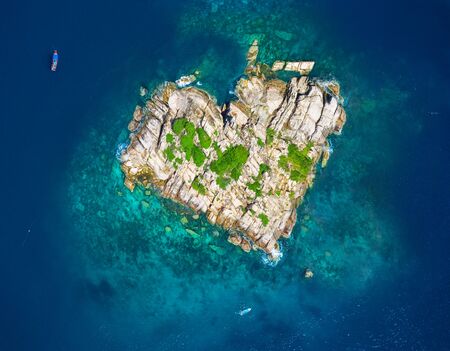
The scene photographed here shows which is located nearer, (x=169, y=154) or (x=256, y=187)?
(x=256, y=187)

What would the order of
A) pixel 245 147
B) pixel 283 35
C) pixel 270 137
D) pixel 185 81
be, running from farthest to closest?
pixel 283 35, pixel 185 81, pixel 270 137, pixel 245 147

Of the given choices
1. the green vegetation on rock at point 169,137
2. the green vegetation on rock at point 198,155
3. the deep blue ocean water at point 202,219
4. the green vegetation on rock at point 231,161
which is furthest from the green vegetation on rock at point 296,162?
the green vegetation on rock at point 169,137

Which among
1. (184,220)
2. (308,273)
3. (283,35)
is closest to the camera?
(308,273)

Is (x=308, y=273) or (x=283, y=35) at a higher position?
(x=283, y=35)

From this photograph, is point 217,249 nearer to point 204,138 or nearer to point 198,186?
point 198,186

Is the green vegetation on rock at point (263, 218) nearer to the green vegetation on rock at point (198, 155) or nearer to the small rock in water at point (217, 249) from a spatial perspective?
the small rock in water at point (217, 249)

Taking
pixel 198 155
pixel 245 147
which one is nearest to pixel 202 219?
pixel 198 155

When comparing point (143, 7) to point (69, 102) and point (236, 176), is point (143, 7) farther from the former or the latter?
point (236, 176)
